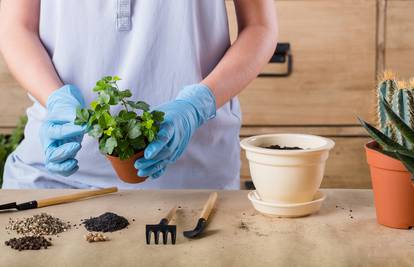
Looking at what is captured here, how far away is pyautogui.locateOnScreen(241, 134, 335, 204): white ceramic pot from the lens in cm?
130

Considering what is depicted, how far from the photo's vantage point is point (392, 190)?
1263 millimetres

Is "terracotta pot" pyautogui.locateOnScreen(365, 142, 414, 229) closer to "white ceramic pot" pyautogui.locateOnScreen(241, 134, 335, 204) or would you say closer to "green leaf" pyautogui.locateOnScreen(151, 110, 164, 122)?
"white ceramic pot" pyautogui.locateOnScreen(241, 134, 335, 204)

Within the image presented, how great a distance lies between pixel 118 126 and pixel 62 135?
0.71ft

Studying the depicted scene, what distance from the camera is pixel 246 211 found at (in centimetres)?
138

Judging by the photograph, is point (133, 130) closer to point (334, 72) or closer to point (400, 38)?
point (334, 72)

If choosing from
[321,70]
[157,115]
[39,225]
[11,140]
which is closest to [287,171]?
[157,115]

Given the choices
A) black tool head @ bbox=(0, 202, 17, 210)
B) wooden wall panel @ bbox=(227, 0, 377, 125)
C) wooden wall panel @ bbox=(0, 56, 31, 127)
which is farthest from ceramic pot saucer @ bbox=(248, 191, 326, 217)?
wooden wall panel @ bbox=(0, 56, 31, 127)

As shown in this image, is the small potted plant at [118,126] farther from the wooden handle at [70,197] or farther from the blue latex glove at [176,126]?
the wooden handle at [70,197]

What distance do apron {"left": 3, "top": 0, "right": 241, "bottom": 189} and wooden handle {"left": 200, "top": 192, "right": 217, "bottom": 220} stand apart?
0.32 m

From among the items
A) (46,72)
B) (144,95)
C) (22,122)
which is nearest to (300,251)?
(144,95)

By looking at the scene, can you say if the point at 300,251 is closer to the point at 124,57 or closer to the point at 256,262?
the point at 256,262

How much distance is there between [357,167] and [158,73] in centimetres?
149

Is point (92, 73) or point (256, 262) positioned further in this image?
point (92, 73)

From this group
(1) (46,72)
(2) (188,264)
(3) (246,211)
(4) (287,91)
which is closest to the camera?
(2) (188,264)
